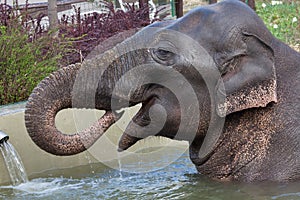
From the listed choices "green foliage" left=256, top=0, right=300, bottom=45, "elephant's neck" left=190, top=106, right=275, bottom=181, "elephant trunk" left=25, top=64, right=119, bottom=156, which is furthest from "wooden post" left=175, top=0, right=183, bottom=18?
"elephant trunk" left=25, top=64, right=119, bottom=156

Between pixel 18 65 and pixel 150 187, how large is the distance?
10.8ft

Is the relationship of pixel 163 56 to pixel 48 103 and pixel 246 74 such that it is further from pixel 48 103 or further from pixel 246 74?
pixel 48 103

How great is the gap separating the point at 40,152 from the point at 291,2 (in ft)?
49.8

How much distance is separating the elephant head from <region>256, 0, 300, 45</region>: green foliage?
29.7ft

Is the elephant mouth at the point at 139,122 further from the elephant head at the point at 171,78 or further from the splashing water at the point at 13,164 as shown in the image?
the splashing water at the point at 13,164

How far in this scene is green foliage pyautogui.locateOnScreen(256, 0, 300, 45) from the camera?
1404 cm

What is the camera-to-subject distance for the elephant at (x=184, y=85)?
425 cm

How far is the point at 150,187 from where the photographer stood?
5.14m

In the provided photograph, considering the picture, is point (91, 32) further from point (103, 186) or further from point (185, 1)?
point (185, 1)

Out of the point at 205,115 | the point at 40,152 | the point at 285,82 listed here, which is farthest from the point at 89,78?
the point at 40,152

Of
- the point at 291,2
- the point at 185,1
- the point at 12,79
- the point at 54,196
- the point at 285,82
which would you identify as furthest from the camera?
the point at 185,1

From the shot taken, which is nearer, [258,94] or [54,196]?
[258,94]

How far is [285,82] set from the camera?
4547 mm

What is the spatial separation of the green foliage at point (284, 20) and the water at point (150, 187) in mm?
7999
